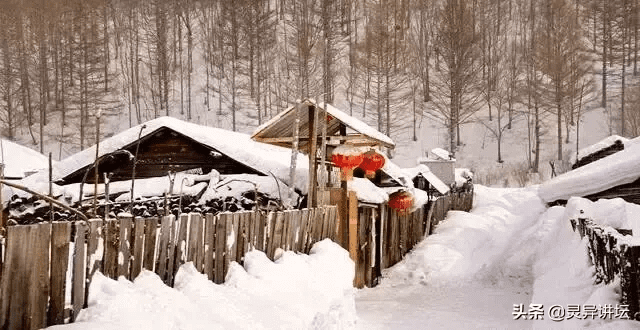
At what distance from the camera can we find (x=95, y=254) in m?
4.79

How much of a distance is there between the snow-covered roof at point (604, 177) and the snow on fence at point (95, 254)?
13.2 meters

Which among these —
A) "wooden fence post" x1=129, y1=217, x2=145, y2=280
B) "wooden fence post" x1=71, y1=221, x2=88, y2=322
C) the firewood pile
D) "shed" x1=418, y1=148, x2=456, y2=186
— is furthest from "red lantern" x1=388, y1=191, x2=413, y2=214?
"shed" x1=418, y1=148, x2=456, y2=186

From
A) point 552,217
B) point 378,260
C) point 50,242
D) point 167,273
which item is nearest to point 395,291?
point 378,260

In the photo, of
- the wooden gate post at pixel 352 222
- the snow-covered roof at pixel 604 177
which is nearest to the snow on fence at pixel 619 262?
the wooden gate post at pixel 352 222

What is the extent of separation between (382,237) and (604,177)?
22.6ft

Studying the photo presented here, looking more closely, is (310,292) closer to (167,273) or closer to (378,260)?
(167,273)

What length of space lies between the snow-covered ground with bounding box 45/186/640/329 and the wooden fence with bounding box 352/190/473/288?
371 mm

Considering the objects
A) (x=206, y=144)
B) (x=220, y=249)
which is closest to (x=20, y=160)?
(x=206, y=144)

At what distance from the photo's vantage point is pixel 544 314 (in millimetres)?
7949

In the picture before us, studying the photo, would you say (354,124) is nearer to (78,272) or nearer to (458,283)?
(458,283)

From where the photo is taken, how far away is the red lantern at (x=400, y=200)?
16.9 meters

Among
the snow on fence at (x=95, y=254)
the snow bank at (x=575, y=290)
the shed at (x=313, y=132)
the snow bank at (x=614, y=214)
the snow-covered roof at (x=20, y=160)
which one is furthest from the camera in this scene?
the snow-covered roof at (x=20, y=160)

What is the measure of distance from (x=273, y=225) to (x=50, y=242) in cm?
423

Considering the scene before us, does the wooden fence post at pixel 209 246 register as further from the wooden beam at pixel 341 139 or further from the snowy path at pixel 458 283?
the wooden beam at pixel 341 139
